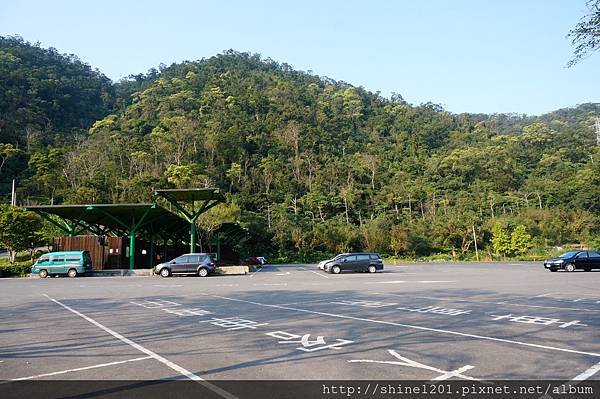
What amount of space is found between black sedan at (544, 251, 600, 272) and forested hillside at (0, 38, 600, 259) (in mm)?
27895

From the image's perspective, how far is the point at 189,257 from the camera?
2627 centimetres

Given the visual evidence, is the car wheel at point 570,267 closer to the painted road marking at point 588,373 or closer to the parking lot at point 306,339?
the parking lot at point 306,339

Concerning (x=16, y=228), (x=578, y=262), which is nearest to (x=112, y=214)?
(x=16, y=228)

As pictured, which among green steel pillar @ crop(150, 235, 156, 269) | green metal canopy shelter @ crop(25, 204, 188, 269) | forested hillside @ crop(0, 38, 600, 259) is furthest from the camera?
forested hillside @ crop(0, 38, 600, 259)

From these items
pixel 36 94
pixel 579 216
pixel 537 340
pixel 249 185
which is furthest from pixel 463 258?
pixel 36 94

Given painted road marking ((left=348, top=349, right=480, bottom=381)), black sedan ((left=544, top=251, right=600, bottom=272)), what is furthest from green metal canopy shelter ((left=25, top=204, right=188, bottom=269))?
painted road marking ((left=348, top=349, right=480, bottom=381))

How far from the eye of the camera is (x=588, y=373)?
5.20m

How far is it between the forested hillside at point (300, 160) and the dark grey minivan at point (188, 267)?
1759 centimetres

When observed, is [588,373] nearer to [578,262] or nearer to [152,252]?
[578,262]

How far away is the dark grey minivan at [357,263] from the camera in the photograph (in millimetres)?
29406

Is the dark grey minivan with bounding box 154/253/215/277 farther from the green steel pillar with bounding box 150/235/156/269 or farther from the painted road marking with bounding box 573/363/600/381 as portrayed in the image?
the painted road marking with bounding box 573/363/600/381

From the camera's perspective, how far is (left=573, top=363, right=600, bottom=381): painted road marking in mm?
5027

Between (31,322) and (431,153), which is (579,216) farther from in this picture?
(31,322)

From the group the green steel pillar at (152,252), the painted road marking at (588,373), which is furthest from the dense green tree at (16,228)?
the painted road marking at (588,373)
